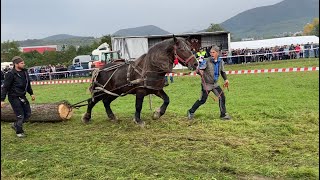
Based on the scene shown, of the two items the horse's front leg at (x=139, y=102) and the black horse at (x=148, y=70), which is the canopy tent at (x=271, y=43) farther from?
the horse's front leg at (x=139, y=102)

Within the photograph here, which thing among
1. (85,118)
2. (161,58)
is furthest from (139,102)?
(85,118)

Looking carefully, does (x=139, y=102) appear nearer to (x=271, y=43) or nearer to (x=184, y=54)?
(x=184, y=54)

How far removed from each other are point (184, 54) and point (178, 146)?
216 cm

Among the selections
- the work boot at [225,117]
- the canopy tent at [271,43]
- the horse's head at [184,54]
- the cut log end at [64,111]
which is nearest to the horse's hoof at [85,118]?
the cut log end at [64,111]

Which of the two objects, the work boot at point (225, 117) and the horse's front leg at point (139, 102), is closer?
the horse's front leg at point (139, 102)

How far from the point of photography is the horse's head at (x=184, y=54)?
7842 millimetres

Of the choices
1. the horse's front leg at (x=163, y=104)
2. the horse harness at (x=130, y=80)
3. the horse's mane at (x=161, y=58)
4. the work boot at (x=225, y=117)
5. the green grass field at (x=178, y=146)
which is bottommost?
the green grass field at (x=178, y=146)

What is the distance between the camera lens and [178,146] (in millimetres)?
6523

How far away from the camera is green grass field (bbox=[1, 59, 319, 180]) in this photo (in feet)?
17.1

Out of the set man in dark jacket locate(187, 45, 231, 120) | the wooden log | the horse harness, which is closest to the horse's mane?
the horse harness

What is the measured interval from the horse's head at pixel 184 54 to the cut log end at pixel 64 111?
3.44 metres

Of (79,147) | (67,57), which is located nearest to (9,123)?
(79,147)

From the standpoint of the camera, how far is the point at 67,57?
2648 inches

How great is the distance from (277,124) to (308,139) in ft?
3.95
